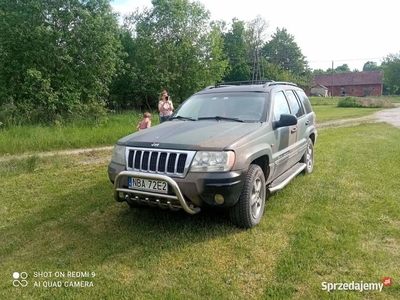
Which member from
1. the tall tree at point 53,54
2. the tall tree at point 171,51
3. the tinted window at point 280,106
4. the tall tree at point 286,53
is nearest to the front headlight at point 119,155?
the tinted window at point 280,106

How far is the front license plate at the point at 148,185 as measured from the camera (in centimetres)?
336

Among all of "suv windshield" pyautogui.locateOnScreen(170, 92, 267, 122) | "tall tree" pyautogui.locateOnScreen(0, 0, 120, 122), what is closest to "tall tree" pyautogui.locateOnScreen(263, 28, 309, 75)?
"tall tree" pyautogui.locateOnScreen(0, 0, 120, 122)

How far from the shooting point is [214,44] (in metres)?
27.2

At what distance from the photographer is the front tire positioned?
359 centimetres

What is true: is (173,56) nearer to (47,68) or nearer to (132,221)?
(47,68)

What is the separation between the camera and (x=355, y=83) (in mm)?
74750

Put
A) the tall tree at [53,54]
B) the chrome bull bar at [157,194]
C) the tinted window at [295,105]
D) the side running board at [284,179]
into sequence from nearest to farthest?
the chrome bull bar at [157,194] < the side running board at [284,179] < the tinted window at [295,105] < the tall tree at [53,54]

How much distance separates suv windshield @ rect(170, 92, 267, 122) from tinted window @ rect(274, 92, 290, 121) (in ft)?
0.89

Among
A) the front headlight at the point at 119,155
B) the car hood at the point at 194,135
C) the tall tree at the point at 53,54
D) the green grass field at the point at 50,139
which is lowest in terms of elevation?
the green grass field at the point at 50,139

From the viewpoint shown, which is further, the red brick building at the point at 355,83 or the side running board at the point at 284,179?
the red brick building at the point at 355,83

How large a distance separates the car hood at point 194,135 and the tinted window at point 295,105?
169 cm

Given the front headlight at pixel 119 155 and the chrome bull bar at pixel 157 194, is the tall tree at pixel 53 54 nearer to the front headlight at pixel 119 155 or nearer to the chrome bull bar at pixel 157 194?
the front headlight at pixel 119 155

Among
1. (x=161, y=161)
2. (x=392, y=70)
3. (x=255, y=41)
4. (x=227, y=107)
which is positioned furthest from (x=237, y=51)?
(x=161, y=161)

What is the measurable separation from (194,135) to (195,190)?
0.71m
